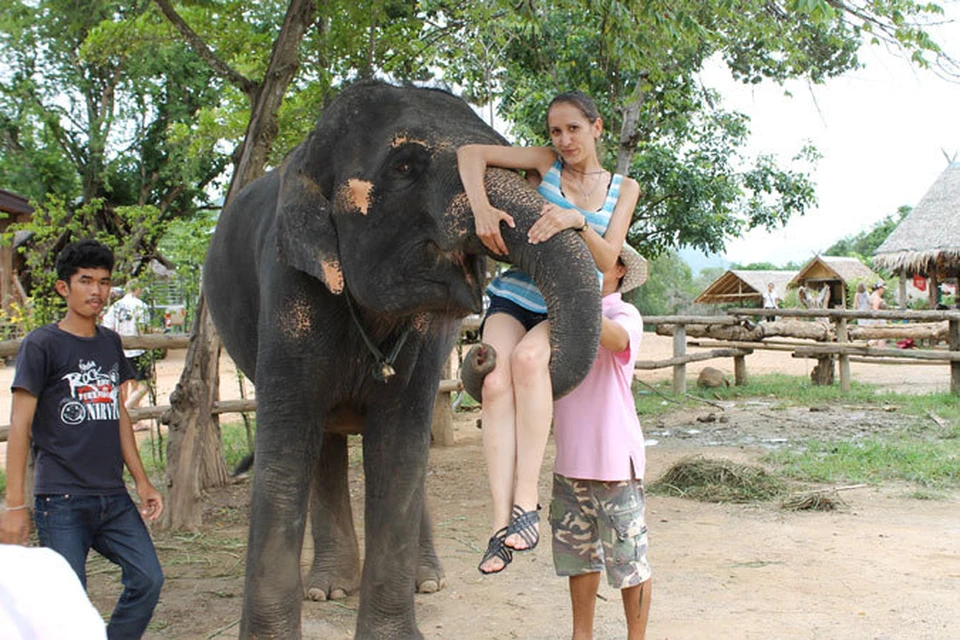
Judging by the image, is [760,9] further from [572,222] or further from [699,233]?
[699,233]

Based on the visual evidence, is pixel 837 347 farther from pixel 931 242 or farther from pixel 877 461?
pixel 931 242

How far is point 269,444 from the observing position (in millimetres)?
3775

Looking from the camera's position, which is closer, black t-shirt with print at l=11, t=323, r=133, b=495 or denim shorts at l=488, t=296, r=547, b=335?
denim shorts at l=488, t=296, r=547, b=335

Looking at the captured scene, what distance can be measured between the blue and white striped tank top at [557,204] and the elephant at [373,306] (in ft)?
0.39

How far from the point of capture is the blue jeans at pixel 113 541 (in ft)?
11.1

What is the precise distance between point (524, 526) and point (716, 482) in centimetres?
465

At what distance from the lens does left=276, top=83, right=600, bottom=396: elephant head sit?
2822 mm

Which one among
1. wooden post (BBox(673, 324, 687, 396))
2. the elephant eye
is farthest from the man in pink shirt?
wooden post (BBox(673, 324, 687, 396))

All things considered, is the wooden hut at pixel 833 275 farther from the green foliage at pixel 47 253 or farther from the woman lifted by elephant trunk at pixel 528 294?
the woman lifted by elephant trunk at pixel 528 294

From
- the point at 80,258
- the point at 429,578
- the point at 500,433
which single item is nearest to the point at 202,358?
the point at 429,578

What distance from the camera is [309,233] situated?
3.42m

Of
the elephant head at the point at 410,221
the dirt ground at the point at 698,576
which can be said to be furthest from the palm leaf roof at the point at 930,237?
the elephant head at the point at 410,221

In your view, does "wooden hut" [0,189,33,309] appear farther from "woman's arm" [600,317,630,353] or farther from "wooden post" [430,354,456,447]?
"woman's arm" [600,317,630,353]

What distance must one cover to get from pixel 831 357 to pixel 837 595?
10589 mm
